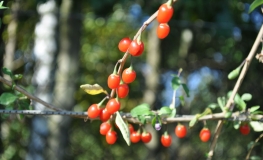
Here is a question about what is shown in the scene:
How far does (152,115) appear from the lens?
0.84 m

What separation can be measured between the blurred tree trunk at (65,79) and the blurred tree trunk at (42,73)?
55 mm

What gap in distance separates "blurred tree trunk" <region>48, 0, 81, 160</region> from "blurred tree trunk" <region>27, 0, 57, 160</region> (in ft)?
0.18

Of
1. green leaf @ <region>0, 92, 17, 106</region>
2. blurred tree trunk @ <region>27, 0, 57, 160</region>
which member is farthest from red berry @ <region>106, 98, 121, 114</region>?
blurred tree trunk @ <region>27, 0, 57, 160</region>

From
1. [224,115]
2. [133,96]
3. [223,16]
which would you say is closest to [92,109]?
[224,115]

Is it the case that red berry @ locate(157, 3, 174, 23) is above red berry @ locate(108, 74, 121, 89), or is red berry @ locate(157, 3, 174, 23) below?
above

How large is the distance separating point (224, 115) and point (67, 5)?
5.55 ft

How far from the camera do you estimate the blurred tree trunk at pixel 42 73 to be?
2072mm

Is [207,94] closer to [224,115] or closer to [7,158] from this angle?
[7,158]

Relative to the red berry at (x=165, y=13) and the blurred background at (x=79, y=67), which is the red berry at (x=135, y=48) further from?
the blurred background at (x=79, y=67)

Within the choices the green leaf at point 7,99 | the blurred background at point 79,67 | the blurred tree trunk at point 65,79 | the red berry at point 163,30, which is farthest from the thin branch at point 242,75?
the blurred tree trunk at point 65,79

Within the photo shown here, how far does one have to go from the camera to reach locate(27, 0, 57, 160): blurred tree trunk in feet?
6.80

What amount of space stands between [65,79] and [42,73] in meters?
0.24

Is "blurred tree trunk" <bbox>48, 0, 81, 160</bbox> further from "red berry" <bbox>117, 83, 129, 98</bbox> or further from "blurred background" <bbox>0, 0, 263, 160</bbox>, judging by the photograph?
"red berry" <bbox>117, 83, 129, 98</bbox>

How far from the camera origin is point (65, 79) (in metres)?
2.15
